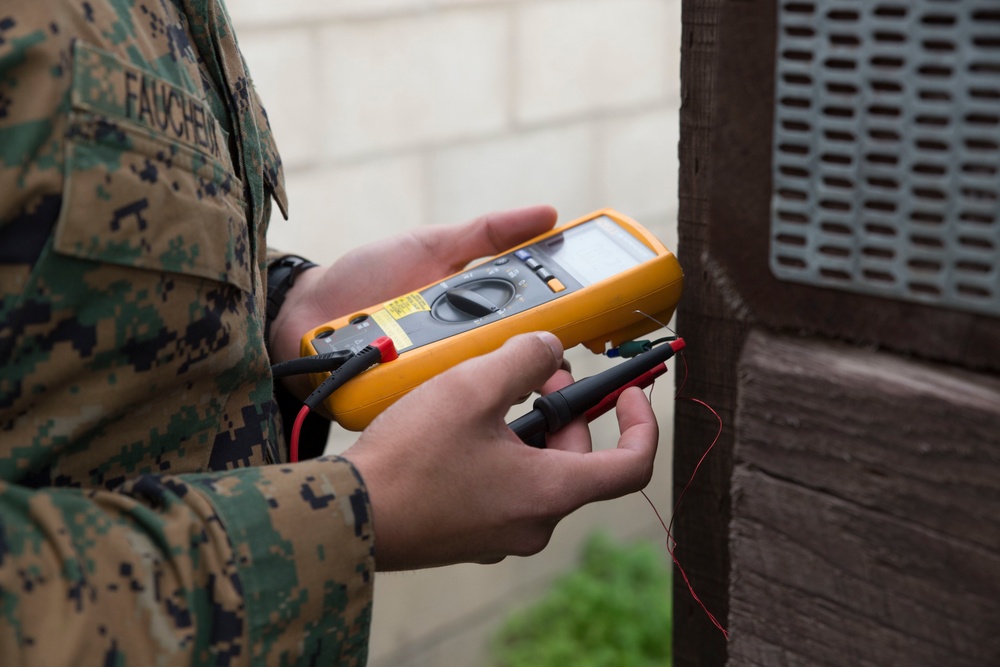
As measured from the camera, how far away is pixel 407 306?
766 millimetres

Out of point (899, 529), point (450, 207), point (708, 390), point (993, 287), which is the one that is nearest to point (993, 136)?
point (993, 287)

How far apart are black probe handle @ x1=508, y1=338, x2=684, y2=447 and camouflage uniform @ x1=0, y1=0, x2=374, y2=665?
0.16m

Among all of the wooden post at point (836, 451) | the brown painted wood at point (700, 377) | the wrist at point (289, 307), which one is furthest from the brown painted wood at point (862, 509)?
the wrist at point (289, 307)

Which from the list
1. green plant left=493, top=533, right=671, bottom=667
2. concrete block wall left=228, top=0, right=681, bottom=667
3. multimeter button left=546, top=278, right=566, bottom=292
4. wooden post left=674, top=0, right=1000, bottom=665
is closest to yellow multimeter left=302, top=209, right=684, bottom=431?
multimeter button left=546, top=278, right=566, bottom=292

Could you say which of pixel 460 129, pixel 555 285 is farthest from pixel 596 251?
pixel 460 129

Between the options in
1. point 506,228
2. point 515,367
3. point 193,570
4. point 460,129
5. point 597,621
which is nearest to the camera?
point 193,570

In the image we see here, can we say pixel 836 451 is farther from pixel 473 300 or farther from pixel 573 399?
pixel 473 300

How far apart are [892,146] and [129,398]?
0.41 m

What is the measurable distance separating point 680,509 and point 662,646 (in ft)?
4.21

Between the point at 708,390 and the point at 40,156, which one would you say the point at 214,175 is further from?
the point at 708,390

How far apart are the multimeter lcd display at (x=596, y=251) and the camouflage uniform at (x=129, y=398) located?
0.28 meters

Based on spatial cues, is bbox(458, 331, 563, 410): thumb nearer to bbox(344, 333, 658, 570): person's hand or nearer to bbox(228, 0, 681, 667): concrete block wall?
bbox(344, 333, 658, 570): person's hand

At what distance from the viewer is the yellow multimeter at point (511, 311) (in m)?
0.69

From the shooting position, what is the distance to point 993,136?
1.04 ft
